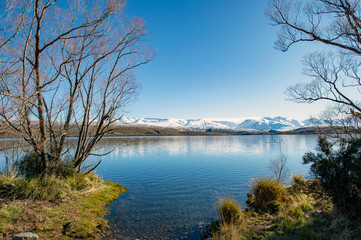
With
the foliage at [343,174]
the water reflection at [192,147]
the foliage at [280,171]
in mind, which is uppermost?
the foliage at [343,174]

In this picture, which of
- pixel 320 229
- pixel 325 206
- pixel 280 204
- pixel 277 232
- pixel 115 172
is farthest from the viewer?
pixel 115 172

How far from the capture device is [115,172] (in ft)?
70.6

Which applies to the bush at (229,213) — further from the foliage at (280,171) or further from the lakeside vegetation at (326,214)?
the foliage at (280,171)

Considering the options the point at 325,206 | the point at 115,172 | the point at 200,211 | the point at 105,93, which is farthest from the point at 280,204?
the point at 115,172

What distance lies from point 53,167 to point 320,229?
12.0 meters

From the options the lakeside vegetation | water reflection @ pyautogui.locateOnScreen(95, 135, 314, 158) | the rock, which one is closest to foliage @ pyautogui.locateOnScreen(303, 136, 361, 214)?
the lakeside vegetation

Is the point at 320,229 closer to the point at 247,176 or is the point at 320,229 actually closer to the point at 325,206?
the point at 325,206

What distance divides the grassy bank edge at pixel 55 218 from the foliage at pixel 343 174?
792cm

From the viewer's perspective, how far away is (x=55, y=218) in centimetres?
727

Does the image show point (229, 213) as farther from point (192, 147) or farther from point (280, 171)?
point (192, 147)

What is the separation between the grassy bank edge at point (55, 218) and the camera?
20.5 ft

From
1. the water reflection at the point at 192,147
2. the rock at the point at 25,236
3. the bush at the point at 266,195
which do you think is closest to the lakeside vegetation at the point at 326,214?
the bush at the point at 266,195

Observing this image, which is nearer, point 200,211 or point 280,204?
point 280,204

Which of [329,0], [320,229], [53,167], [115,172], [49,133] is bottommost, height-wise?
[115,172]
